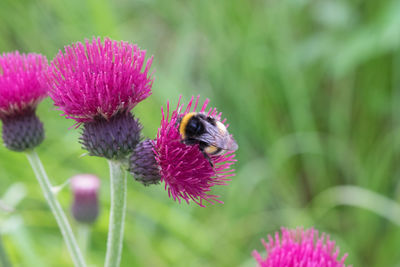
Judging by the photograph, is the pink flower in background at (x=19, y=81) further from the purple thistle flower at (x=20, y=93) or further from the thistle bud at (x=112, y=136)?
the thistle bud at (x=112, y=136)

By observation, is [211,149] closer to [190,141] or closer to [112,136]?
[190,141]

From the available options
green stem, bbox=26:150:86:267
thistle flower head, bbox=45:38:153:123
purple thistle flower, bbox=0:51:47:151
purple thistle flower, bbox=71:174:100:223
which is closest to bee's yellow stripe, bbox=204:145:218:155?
thistle flower head, bbox=45:38:153:123

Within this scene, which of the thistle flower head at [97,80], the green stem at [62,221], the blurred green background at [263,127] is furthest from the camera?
the blurred green background at [263,127]

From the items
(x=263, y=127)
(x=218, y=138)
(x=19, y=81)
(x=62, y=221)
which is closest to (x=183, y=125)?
(x=218, y=138)

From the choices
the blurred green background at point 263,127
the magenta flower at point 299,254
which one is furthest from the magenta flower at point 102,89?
the blurred green background at point 263,127

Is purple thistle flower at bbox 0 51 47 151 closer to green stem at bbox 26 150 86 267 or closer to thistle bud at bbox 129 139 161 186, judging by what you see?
green stem at bbox 26 150 86 267

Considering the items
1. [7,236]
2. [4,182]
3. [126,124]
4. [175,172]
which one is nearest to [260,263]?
[175,172]
